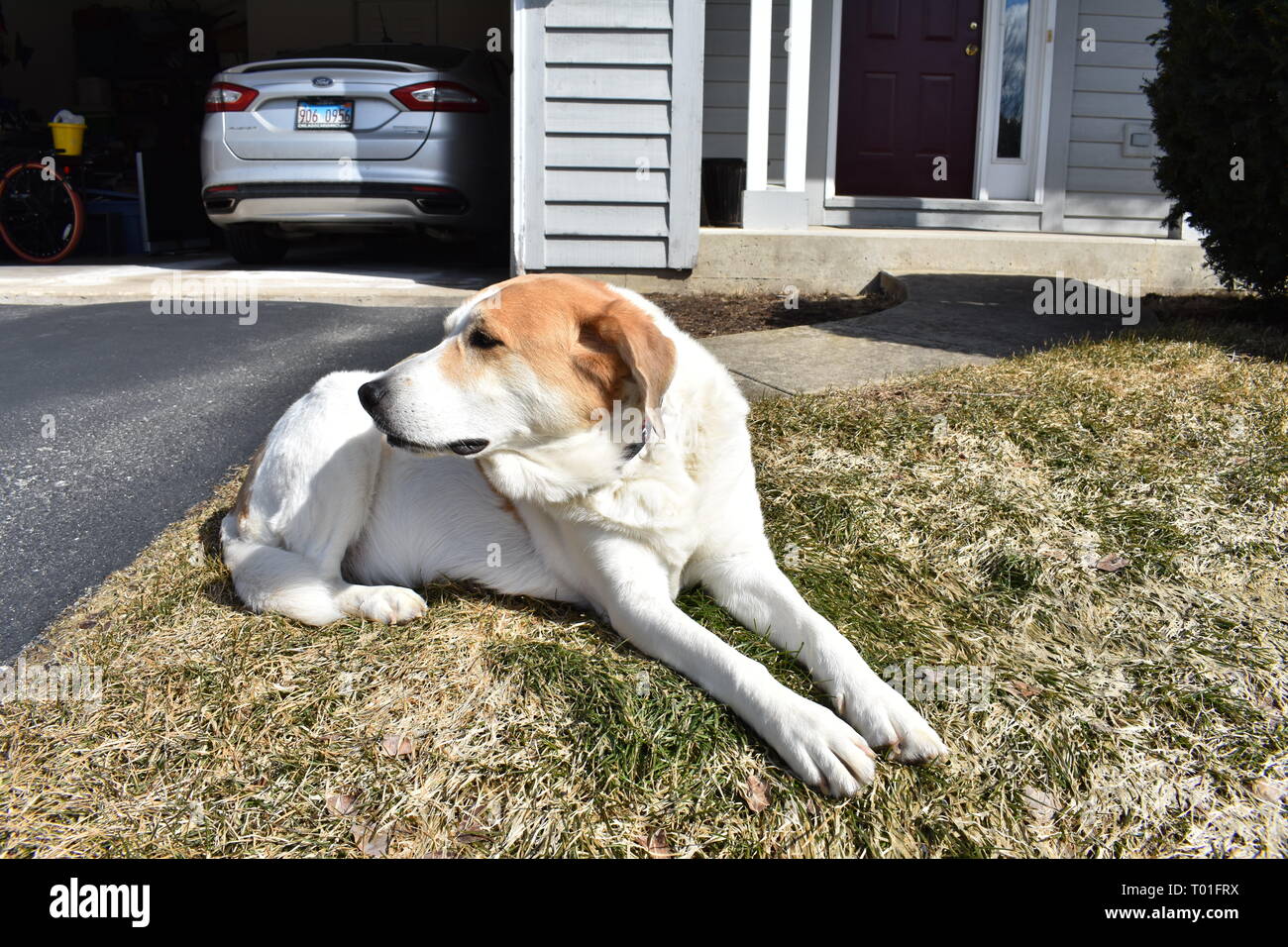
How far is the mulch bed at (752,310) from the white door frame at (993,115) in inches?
82.2

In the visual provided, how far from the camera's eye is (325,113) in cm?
729

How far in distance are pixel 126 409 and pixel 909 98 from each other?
7.41 meters

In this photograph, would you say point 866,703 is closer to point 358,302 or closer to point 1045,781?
point 1045,781

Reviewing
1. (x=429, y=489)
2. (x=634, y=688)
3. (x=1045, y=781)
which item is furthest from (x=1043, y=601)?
(x=429, y=489)

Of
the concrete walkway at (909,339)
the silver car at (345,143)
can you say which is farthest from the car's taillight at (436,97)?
the concrete walkway at (909,339)

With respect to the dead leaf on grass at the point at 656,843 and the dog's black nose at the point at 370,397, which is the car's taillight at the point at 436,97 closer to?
the dog's black nose at the point at 370,397

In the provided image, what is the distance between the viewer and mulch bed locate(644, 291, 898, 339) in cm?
600

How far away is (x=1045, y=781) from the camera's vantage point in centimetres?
192

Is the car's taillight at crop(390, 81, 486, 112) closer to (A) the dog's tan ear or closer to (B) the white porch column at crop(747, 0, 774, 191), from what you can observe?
(B) the white porch column at crop(747, 0, 774, 191)

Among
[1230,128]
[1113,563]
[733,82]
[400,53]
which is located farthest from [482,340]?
[400,53]

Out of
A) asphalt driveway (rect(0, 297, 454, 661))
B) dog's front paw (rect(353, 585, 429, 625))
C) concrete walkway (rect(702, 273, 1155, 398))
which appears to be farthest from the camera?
concrete walkway (rect(702, 273, 1155, 398))

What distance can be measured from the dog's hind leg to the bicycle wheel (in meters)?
7.47

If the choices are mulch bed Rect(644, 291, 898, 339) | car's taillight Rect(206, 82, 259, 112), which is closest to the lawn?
mulch bed Rect(644, 291, 898, 339)
